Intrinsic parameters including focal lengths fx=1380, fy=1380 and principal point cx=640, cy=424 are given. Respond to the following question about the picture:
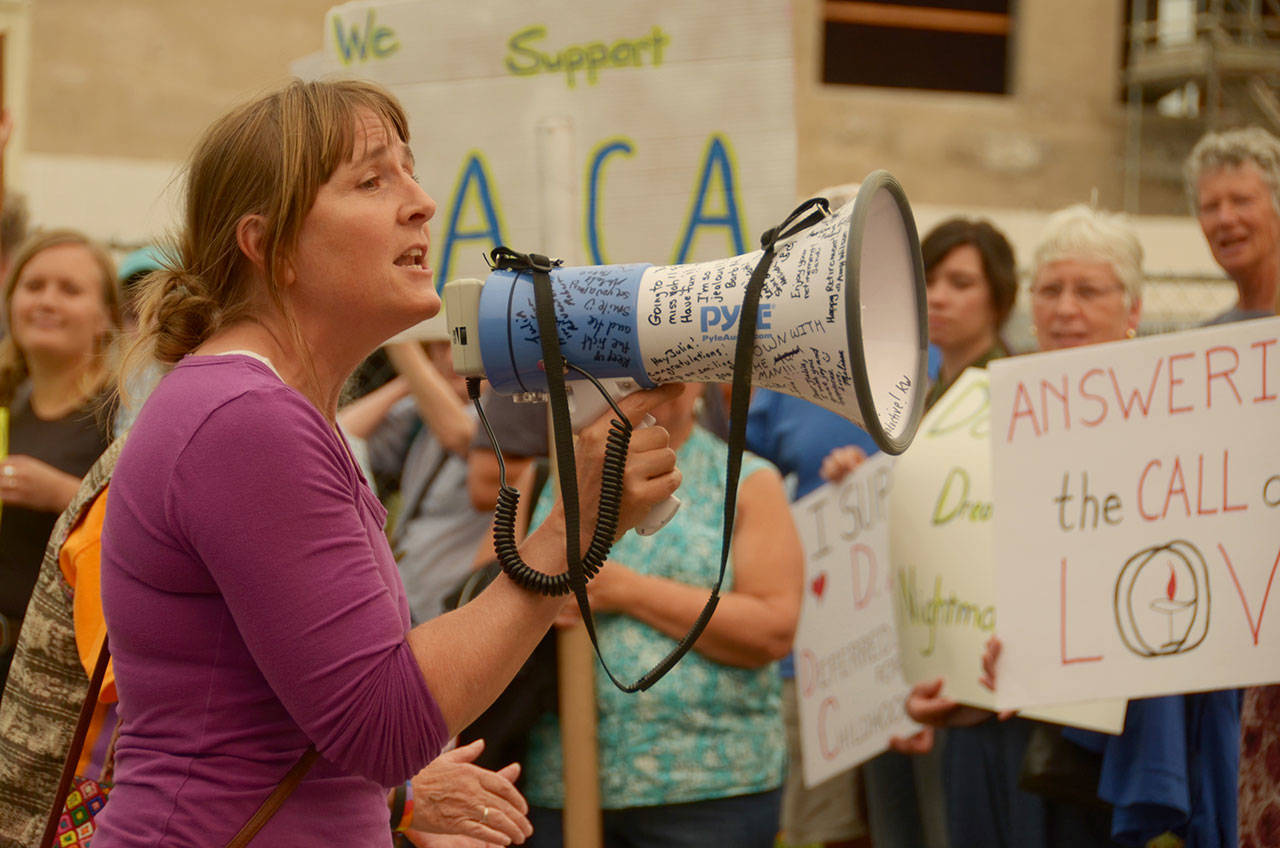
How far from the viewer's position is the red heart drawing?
341 cm

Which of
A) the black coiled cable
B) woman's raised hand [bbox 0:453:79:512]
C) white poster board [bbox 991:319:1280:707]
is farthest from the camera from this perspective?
woman's raised hand [bbox 0:453:79:512]

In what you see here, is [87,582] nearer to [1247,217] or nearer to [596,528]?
[596,528]

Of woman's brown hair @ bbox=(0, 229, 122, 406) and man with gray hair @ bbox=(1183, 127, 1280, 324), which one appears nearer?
man with gray hair @ bbox=(1183, 127, 1280, 324)

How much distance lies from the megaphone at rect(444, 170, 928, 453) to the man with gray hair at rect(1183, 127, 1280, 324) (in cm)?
156

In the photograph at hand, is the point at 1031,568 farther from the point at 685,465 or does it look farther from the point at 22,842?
the point at 22,842

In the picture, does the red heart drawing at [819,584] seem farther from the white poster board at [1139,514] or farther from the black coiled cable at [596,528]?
the black coiled cable at [596,528]

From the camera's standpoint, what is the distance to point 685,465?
9.21 ft

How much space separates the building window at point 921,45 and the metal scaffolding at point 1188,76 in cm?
122

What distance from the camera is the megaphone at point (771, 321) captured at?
4.90ft

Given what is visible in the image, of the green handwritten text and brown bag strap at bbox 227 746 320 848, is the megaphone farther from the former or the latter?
the green handwritten text

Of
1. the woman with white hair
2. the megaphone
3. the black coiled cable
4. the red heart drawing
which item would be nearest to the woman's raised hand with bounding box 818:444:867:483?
the red heart drawing

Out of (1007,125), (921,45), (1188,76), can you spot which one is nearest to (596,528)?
(1007,125)

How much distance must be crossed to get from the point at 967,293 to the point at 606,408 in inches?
83.0

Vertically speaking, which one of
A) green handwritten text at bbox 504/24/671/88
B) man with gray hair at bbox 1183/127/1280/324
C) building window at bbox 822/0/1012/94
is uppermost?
building window at bbox 822/0/1012/94
